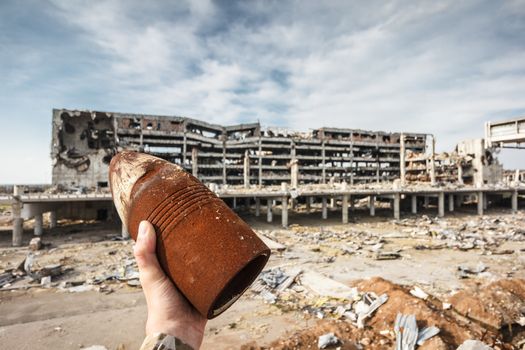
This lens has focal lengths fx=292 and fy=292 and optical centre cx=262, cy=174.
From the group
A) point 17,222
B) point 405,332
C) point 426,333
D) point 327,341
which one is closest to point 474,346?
point 426,333

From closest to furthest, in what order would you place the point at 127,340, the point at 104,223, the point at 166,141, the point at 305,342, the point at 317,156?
1. the point at 305,342
2. the point at 127,340
3. the point at 104,223
4. the point at 166,141
5. the point at 317,156

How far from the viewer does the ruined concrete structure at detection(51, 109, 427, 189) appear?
98.6ft

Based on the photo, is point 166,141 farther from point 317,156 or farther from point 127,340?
point 127,340

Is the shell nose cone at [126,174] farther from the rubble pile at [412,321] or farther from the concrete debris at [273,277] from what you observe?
the concrete debris at [273,277]

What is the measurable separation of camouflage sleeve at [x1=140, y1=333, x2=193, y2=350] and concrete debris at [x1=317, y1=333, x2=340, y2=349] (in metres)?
5.09

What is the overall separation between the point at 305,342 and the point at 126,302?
5.77 meters

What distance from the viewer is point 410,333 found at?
19.7 ft

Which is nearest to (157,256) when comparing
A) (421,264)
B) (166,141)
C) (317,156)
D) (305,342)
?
(305,342)

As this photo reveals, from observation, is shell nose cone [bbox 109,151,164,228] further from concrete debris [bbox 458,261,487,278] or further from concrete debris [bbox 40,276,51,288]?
concrete debris [bbox 458,261,487,278]

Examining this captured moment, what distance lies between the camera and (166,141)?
38.6 m

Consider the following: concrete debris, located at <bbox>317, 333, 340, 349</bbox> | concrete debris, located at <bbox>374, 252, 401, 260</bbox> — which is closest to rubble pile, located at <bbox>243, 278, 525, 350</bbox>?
concrete debris, located at <bbox>317, 333, 340, 349</bbox>

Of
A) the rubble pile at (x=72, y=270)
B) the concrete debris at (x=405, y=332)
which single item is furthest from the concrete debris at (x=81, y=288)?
the concrete debris at (x=405, y=332)

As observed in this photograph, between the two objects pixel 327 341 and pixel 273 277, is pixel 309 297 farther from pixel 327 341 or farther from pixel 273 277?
pixel 327 341

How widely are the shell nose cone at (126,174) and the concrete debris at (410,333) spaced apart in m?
6.09
